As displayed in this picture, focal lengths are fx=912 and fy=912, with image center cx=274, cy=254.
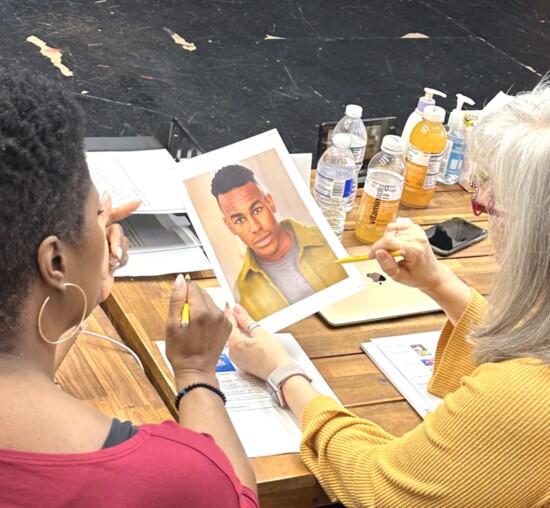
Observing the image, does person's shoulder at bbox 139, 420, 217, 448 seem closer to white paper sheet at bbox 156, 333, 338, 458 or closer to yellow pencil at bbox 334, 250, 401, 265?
white paper sheet at bbox 156, 333, 338, 458

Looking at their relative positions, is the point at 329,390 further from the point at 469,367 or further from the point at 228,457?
Result: the point at 228,457

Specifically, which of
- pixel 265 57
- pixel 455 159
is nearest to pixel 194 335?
pixel 455 159

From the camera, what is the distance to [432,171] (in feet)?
7.30

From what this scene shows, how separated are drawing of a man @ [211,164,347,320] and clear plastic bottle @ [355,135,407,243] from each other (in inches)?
9.5

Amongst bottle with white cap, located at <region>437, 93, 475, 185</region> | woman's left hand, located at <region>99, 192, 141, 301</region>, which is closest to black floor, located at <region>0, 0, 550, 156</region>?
bottle with white cap, located at <region>437, 93, 475, 185</region>

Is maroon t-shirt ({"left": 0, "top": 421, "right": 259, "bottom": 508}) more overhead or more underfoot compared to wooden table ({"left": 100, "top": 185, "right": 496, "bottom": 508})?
more overhead

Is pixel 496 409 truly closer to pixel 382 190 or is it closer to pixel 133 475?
pixel 133 475

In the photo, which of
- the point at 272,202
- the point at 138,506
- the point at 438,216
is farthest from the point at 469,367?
the point at 138,506

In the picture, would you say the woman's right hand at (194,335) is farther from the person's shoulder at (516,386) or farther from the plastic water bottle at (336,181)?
the plastic water bottle at (336,181)

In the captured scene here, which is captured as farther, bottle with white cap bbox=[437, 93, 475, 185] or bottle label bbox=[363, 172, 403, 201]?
bottle with white cap bbox=[437, 93, 475, 185]

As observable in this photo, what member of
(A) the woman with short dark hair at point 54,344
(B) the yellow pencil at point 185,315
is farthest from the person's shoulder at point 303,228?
(A) the woman with short dark hair at point 54,344

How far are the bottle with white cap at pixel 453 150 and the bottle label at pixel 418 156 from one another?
0.58 feet

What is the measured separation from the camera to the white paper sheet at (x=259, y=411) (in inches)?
58.4

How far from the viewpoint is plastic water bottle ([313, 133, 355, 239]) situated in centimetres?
204
